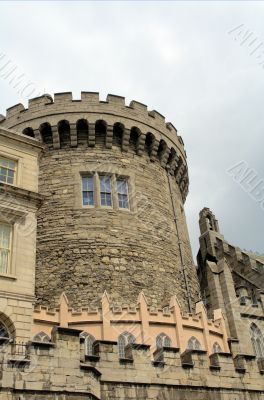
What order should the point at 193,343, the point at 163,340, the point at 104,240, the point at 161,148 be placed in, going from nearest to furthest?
the point at 163,340 < the point at 193,343 < the point at 104,240 < the point at 161,148

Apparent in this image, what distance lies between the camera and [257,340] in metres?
22.9

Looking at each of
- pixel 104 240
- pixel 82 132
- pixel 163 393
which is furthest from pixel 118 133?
pixel 163 393

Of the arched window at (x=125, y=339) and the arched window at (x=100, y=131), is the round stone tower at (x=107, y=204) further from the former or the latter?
the arched window at (x=125, y=339)

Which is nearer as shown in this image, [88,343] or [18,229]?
[18,229]

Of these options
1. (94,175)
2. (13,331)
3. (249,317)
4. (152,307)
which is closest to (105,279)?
(152,307)

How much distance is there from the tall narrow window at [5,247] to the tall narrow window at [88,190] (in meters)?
7.04

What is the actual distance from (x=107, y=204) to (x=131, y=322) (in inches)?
240

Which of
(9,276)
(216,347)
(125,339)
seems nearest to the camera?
(9,276)

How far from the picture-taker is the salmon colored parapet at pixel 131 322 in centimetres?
1655

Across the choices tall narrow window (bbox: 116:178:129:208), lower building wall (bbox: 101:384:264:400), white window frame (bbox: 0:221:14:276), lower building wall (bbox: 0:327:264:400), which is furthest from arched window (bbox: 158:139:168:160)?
lower building wall (bbox: 101:384:264:400)

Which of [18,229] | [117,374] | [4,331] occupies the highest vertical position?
[18,229]

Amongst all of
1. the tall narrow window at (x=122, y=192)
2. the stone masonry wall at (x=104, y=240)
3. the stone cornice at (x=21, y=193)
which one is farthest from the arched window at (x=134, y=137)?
the stone cornice at (x=21, y=193)

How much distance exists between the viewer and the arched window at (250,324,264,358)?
22.5 m

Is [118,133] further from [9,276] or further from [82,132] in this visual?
[9,276]
